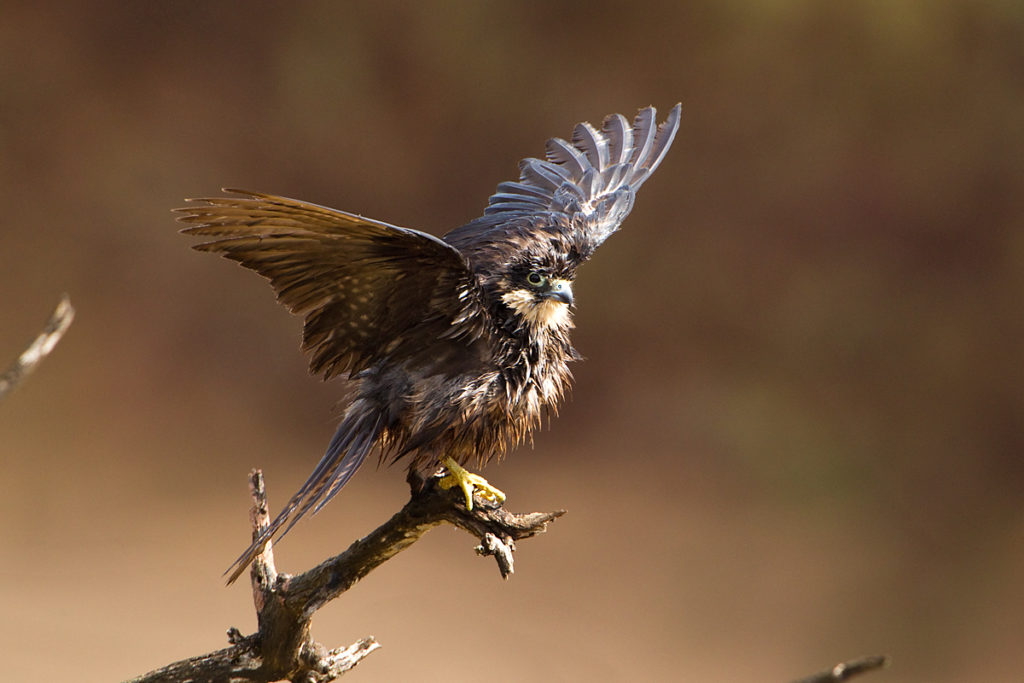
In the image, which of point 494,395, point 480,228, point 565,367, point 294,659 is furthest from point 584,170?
point 294,659

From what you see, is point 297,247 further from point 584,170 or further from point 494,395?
point 584,170

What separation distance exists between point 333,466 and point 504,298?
0.54 meters

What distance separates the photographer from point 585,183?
3043mm

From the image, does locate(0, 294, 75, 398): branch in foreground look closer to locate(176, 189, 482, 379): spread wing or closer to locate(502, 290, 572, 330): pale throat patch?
locate(176, 189, 482, 379): spread wing

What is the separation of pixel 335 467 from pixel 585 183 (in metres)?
1.32

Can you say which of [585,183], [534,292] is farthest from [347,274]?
[585,183]

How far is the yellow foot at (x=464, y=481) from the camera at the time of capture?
2.18m

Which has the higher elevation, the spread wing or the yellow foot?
the spread wing

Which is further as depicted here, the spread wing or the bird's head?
the bird's head

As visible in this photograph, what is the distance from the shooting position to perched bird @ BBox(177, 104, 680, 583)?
203cm

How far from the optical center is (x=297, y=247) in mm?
2047

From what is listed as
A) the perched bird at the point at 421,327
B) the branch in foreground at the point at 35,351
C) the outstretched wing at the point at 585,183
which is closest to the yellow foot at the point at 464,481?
the perched bird at the point at 421,327

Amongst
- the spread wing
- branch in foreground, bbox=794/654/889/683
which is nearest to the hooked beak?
the spread wing

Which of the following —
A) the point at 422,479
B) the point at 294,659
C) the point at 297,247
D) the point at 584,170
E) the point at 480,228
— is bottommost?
the point at 294,659
